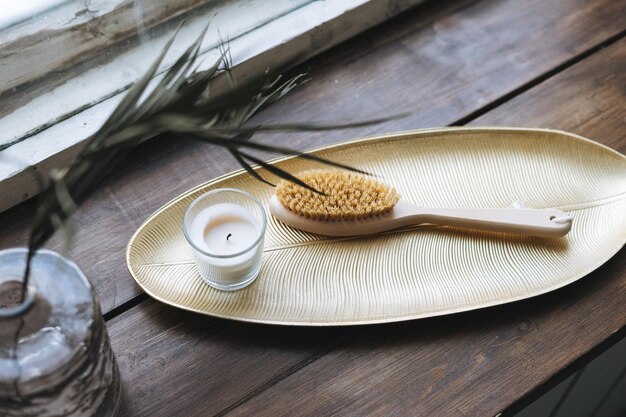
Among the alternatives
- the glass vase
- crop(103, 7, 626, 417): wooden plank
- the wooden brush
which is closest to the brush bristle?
the wooden brush

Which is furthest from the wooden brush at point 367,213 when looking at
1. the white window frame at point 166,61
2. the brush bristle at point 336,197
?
the white window frame at point 166,61

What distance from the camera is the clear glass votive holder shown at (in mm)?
573

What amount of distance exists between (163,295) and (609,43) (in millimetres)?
597

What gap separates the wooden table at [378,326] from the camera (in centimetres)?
57

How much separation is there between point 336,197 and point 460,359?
6.9 inches

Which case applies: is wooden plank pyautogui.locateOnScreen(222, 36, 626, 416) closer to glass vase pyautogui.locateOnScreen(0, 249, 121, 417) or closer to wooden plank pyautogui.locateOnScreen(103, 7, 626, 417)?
wooden plank pyautogui.locateOnScreen(103, 7, 626, 417)

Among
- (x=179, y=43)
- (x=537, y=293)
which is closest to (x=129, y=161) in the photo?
(x=179, y=43)

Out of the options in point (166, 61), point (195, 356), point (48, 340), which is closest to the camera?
point (48, 340)

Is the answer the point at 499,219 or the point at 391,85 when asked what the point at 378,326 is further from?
the point at 391,85

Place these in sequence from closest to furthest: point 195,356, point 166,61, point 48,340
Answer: point 48,340 → point 195,356 → point 166,61

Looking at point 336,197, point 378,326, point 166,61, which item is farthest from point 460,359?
point 166,61

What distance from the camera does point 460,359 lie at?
1.93 feet

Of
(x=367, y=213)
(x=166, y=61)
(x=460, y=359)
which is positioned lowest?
(x=460, y=359)

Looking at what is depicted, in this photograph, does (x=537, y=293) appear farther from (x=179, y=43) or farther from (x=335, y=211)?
(x=179, y=43)
